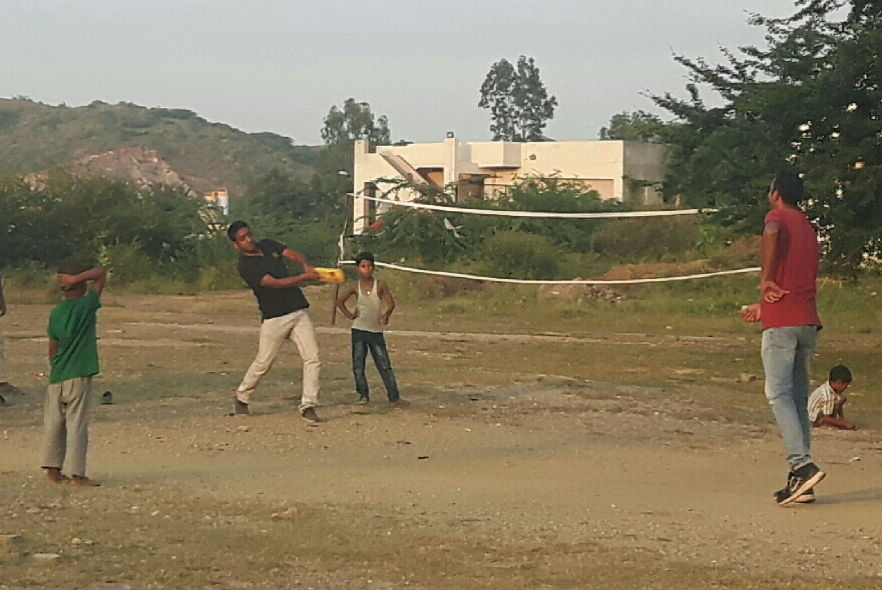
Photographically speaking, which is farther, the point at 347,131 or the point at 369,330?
the point at 347,131

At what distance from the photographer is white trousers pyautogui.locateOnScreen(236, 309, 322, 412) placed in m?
12.6

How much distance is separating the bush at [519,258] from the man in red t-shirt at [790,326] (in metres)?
30.2

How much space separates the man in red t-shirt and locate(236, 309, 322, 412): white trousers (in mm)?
4914

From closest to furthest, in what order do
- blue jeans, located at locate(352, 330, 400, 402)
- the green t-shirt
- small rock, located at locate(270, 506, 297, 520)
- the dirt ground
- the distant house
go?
the dirt ground < small rock, located at locate(270, 506, 297, 520) < the green t-shirt < blue jeans, located at locate(352, 330, 400, 402) < the distant house

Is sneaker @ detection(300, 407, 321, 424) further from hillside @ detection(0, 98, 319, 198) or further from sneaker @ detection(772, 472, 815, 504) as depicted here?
hillside @ detection(0, 98, 319, 198)

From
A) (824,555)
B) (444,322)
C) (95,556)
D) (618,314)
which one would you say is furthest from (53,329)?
(618,314)

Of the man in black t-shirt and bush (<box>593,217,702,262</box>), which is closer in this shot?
the man in black t-shirt

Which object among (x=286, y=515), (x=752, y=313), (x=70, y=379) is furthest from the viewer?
(x=70, y=379)


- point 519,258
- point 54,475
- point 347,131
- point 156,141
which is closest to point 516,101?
point 347,131

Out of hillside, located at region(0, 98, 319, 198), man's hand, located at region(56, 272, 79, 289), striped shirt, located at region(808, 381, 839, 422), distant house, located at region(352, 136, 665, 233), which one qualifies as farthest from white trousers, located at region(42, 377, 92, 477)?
hillside, located at region(0, 98, 319, 198)

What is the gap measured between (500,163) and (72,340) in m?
55.8

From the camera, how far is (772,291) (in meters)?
8.87

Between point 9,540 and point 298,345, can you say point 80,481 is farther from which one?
point 298,345

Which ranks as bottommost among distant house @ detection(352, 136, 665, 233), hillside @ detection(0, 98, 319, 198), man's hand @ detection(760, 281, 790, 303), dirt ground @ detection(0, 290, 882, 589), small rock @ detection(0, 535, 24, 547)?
dirt ground @ detection(0, 290, 882, 589)
